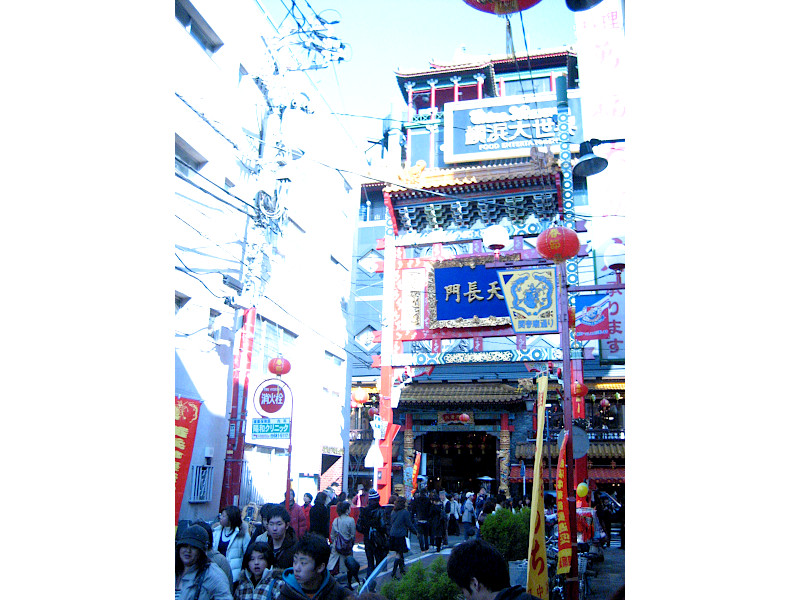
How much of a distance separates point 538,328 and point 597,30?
24.9 ft

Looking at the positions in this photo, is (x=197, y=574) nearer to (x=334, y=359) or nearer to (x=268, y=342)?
(x=268, y=342)

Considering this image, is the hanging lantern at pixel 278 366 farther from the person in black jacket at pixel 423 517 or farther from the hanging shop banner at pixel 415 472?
the hanging shop banner at pixel 415 472

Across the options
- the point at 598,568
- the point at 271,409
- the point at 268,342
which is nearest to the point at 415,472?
the point at 268,342

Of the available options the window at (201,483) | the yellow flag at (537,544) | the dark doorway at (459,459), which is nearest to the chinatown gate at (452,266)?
the window at (201,483)

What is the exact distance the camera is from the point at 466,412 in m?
31.0

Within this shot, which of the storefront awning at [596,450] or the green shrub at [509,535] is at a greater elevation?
the storefront awning at [596,450]

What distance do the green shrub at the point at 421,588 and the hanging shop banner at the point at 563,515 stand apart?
1638 mm

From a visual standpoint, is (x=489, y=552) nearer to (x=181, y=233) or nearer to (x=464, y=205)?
(x=181, y=233)

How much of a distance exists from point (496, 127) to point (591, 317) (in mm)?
8398

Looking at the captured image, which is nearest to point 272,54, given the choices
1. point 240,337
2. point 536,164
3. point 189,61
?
A: point 189,61

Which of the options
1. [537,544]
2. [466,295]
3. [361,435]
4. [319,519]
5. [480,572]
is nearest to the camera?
[480,572]

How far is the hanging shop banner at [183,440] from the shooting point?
4.98 metres

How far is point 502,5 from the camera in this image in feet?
15.7

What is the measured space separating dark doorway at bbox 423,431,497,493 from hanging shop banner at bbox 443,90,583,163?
15.3 meters
